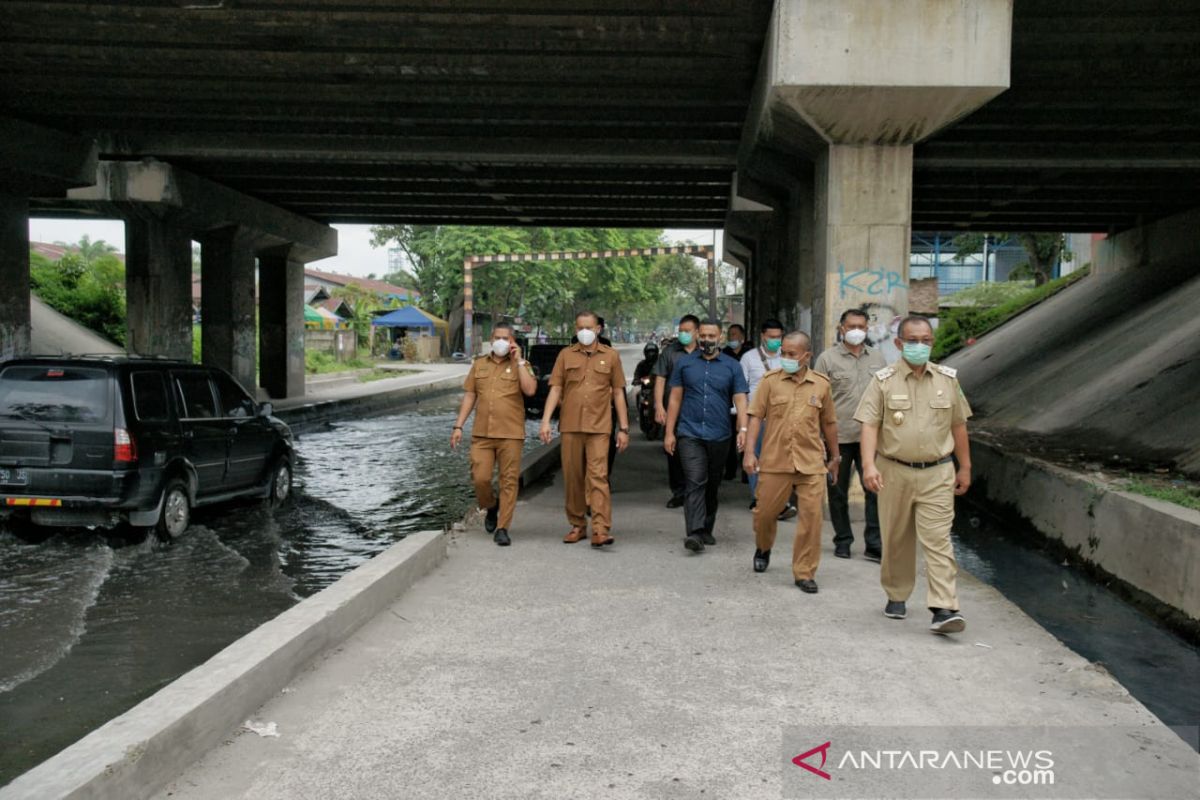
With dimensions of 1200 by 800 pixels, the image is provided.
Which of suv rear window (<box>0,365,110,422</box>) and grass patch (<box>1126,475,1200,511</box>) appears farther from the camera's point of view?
suv rear window (<box>0,365,110,422</box>)

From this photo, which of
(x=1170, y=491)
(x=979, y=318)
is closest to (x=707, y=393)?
(x=1170, y=491)

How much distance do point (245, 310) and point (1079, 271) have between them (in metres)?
24.5

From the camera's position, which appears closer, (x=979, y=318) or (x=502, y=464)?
(x=502, y=464)

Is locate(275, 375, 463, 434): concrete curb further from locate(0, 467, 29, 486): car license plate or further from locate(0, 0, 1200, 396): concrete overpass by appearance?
locate(0, 467, 29, 486): car license plate

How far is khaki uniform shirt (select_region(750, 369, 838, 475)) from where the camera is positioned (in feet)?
23.0

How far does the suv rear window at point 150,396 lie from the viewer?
882 centimetres

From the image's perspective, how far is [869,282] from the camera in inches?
421

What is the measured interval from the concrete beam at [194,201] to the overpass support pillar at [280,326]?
3.07 ft

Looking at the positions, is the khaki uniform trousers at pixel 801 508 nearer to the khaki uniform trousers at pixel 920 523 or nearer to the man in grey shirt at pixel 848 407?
the khaki uniform trousers at pixel 920 523

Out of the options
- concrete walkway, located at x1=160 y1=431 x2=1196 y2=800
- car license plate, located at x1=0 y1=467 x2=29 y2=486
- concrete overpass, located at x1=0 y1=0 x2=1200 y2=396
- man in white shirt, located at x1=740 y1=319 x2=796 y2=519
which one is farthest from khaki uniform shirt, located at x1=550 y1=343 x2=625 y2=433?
car license plate, located at x1=0 y1=467 x2=29 y2=486

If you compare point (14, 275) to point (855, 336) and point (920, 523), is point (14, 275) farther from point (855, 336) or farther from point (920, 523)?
point (920, 523)

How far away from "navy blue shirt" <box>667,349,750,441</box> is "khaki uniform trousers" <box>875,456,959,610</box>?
6.94 feet

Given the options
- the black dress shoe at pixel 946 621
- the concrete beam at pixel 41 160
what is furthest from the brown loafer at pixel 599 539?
the concrete beam at pixel 41 160

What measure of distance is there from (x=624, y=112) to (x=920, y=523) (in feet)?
32.0
